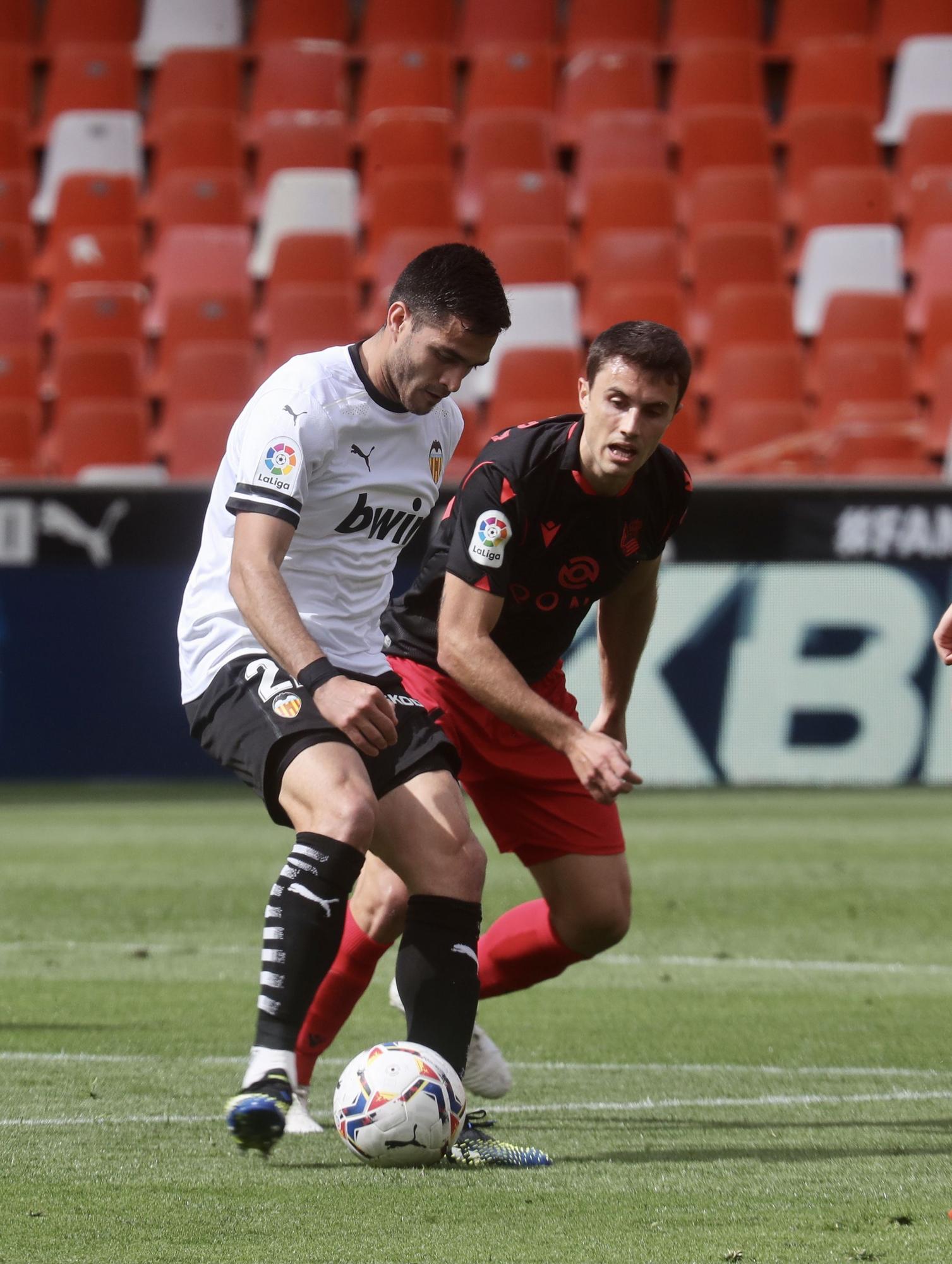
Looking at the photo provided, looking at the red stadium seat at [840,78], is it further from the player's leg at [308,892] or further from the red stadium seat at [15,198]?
the player's leg at [308,892]

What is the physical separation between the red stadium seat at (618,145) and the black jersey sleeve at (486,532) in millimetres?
12749

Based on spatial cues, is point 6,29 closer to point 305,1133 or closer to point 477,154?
point 477,154

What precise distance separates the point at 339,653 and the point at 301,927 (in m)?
0.74

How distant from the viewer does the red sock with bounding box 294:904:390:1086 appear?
15.0 ft

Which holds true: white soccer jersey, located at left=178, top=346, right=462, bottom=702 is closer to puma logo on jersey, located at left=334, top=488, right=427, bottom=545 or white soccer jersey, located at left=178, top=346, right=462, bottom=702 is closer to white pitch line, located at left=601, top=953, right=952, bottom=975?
puma logo on jersey, located at left=334, top=488, right=427, bottom=545

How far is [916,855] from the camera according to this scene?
1038cm

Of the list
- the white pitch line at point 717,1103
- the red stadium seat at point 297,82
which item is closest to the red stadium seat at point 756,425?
the red stadium seat at point 297,82

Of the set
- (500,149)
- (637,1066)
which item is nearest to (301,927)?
(637,1066)

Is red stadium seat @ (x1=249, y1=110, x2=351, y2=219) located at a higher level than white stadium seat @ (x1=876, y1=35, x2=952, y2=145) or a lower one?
lower

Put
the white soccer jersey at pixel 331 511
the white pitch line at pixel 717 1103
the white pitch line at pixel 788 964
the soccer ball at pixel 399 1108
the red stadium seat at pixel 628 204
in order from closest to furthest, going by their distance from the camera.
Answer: the soccer ball at pixel 399 1108, the white soccer jersey at pixel 331 511, the white pitch line at pixel 717 1103, the white pitch line at pixel 788 964, the red stadium seat at pixel 628 204

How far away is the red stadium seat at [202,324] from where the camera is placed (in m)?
15.3

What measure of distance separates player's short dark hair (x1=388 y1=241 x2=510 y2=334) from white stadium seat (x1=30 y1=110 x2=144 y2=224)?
42.6ft

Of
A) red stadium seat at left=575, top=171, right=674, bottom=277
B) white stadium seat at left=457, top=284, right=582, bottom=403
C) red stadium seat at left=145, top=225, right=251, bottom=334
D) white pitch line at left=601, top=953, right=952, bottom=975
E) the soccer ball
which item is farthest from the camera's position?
red stadium seat at left=575, top=171, right=674, bottom=277

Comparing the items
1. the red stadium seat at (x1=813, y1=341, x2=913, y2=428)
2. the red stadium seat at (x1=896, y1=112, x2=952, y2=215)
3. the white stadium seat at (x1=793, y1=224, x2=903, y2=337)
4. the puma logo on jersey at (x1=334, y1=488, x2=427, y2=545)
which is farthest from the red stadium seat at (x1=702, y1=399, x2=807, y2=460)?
the puma logo on jersey at (x1=334, y1=488, x2=427, y2=545)
